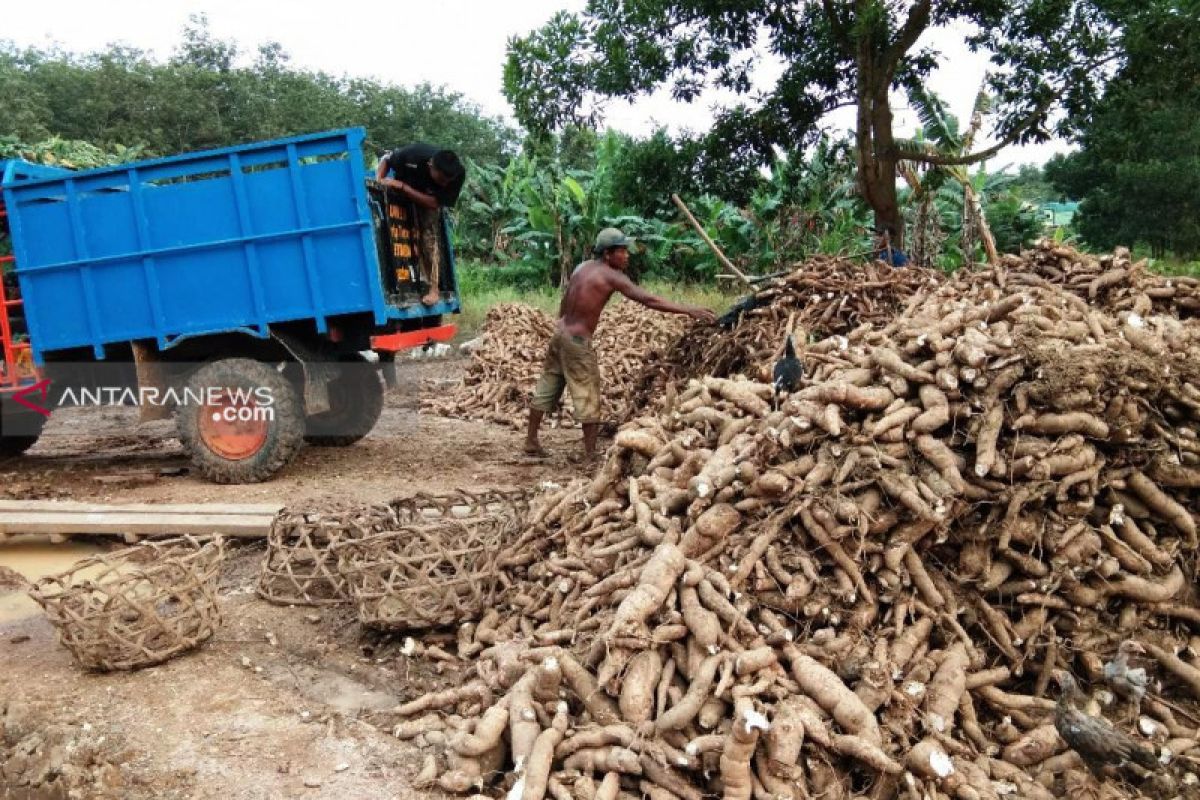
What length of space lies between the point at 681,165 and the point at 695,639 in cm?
735

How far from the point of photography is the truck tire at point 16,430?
824 cm

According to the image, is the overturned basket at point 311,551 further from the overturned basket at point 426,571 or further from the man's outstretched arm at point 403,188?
the man's outstretched arm at point 403,188

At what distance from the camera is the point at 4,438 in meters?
8.43

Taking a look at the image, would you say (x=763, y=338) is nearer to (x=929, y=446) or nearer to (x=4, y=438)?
(x=929, y=446)

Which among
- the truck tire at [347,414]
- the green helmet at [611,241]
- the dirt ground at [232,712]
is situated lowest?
the dirt ground at [232,712]

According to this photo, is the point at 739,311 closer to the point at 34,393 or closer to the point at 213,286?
the point at 213,286

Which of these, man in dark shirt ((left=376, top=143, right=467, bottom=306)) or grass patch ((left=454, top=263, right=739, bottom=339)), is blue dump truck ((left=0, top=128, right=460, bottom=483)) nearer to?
man in dark shirt ((left=376, top=143, right=467, bottom=306))

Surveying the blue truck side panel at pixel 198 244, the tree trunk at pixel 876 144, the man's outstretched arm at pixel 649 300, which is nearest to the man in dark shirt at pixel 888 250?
the tree trunk at pixel 876 144

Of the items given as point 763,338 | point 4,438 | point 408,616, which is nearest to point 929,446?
point 408,616

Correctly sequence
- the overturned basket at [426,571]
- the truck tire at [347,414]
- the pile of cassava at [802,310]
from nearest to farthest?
the overturned basket at [426,571] < the pile of cassava at [802,310] < the truck tire at [347,414]

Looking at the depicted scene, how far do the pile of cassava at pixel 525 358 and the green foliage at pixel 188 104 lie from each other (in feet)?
47.3

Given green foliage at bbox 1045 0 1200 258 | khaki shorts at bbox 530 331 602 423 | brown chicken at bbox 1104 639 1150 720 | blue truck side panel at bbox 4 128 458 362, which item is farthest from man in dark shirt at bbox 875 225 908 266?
green foliage at bbox 1045 0 1200 258

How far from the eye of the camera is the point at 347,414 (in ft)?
28.5

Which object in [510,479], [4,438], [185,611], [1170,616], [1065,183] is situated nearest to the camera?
[1170,616]
